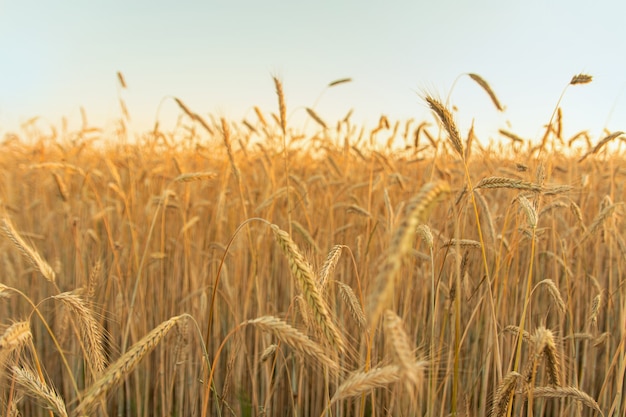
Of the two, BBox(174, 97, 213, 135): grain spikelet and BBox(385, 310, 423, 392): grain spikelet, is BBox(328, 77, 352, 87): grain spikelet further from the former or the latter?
BBox(385, 310, 423, 392): grain spikelet

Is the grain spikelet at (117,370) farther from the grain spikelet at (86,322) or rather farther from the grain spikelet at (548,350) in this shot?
the grain spikelet at (548,350)

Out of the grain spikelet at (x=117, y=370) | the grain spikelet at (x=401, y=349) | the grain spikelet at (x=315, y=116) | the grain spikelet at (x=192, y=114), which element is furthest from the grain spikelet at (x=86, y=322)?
the grain spikelet at (x=315, y=116)

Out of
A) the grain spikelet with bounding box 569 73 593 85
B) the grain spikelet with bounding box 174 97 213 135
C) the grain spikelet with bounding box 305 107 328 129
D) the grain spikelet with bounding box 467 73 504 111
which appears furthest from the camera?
the grain spikelet with bounding box 305 107 328 129

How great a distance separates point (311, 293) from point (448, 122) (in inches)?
23.7

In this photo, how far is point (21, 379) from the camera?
1085 mm

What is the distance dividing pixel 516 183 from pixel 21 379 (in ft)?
4.36

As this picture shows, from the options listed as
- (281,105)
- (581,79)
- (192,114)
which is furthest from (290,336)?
(192,114)

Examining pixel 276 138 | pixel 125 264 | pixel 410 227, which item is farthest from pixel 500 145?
pixel 410 227

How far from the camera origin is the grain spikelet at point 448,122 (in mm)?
1208

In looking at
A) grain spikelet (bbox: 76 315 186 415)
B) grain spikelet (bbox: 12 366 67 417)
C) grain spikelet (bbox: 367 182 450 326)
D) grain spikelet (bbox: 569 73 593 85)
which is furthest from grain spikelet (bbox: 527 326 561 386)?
grain spikelet (bbox: 12 366 67 417)

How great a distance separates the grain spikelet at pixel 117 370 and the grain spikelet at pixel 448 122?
0.85 metres

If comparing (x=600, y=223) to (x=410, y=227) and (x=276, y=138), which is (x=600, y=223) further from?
(x=276, y=138)

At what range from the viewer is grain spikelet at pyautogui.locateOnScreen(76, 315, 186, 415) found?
0.90 metres

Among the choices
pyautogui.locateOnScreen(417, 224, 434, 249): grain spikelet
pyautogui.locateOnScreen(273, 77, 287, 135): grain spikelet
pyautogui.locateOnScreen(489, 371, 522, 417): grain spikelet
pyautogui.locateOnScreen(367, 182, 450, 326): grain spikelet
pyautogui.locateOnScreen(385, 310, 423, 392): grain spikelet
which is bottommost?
pyautogui.locateOnScreen(489, 371, 522, 417): grain spikelet
